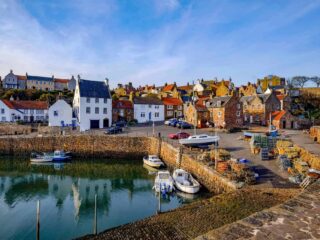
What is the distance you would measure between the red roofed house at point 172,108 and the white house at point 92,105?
16785 mm

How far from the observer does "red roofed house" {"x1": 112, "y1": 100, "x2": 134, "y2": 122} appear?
5809 centimetres

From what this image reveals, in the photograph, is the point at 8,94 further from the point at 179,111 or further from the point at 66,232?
the point at 66,232

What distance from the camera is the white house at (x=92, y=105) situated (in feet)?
168

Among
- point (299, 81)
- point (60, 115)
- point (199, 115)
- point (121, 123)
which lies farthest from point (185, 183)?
point (299, 81)

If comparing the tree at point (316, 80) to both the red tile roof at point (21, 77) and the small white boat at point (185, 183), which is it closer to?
the small white boat at point (185, 183)

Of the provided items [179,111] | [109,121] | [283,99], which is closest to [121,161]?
[109,121]

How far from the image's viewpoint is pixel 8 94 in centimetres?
7069

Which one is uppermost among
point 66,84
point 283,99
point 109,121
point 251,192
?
point 66,84

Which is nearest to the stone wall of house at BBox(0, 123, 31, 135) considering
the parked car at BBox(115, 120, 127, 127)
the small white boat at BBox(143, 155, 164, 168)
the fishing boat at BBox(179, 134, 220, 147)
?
the parked car at BBox(115, 120, 127, 127)

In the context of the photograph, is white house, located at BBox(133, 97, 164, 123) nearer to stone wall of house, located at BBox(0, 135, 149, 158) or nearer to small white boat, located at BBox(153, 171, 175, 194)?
stone wall of house, located at BBox(0, 135, 149, 158)

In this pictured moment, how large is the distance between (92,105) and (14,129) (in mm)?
15439

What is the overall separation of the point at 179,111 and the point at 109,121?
68.8 ft

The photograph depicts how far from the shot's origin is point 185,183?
22516mm

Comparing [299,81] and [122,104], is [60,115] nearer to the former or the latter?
[122,104]
